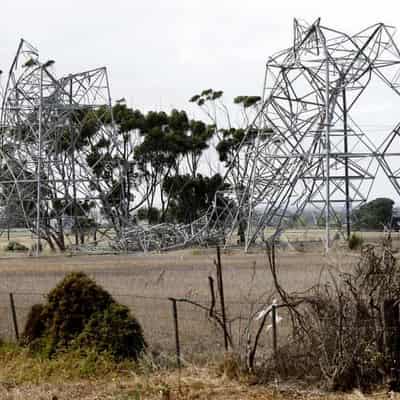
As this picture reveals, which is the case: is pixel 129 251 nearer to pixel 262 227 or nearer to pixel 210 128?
pixel 262 227

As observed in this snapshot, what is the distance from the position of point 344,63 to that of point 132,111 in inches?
1176

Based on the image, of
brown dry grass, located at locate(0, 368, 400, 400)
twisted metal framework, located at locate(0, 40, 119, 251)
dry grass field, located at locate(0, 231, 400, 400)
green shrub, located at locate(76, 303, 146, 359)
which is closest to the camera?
brown dry grass, located at locate(0, 368, 400, 400)

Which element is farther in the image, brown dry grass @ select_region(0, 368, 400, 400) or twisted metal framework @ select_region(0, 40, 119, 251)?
twisted metal framework @ select_region(0, 40, 119, 251)

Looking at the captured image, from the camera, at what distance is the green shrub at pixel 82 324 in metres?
11.3

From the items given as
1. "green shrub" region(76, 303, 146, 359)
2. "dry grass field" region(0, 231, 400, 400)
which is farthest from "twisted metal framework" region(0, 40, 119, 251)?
"green shrub" region(76, 303, 146, 359)

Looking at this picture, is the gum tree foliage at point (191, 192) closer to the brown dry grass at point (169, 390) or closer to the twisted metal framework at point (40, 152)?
the twisted metal framework at point (40, 152)

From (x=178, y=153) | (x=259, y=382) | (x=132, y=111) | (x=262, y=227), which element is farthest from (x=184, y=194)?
(x=259, y=382)

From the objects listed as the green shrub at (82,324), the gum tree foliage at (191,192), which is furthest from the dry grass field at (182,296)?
the gum tree foliage at (191,192)

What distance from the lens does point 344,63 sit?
36.4m

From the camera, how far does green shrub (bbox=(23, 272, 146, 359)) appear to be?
11.3 metres

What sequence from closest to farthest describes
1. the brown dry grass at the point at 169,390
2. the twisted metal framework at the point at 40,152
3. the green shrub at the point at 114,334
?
the brown dry grass at the point at 169,390 → the green shrub at the point at 114,334 → the twisted metal framework at the point at 40,152

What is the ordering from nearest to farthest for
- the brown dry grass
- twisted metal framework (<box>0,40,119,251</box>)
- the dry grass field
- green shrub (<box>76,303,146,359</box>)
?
the brown dry grass
the dry grass field
green shrub (<box>76,303,146,359</box>)
twisted metal framework (<box>0,40,119,251</box>)

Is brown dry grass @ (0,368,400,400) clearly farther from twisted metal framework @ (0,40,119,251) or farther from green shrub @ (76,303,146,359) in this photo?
twisted metal framework @ (0,40,119,251)

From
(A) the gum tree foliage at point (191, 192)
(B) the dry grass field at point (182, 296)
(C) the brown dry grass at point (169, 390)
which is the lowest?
(C) the brown dry grass at point (169, 390)
